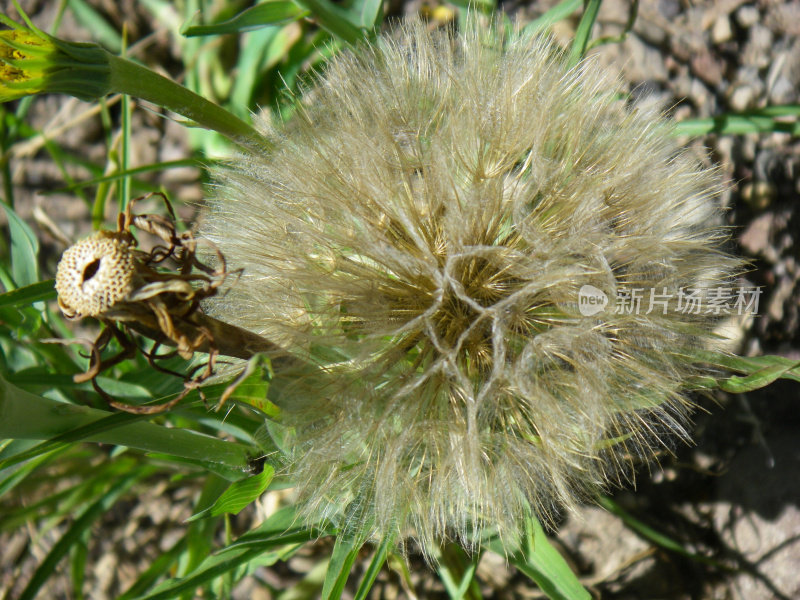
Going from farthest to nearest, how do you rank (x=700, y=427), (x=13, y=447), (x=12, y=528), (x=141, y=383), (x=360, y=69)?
(x=12, y=528)
(x=700, y=427)
(x=141, y=383)
(x=360, y=69)
(x=13, y=447)

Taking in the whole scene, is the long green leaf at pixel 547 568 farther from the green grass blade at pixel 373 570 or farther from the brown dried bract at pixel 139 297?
the brown dried bract at pixel 139 297

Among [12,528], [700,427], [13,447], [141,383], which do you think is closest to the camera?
[13,447]

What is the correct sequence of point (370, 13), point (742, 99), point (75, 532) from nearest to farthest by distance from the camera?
point (370, 13) → point (75, 532) → point (742, 99)

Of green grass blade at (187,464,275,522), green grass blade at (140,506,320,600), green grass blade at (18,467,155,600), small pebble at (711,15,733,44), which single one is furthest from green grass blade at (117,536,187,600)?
small pebble at (711,15,733,44)

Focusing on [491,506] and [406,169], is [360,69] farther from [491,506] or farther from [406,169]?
[491,506]

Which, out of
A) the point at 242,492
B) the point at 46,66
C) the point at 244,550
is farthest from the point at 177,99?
the point at 244,550

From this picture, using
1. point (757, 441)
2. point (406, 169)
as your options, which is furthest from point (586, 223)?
point (757, 441)

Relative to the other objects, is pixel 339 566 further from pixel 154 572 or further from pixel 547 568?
pixel 154 572
